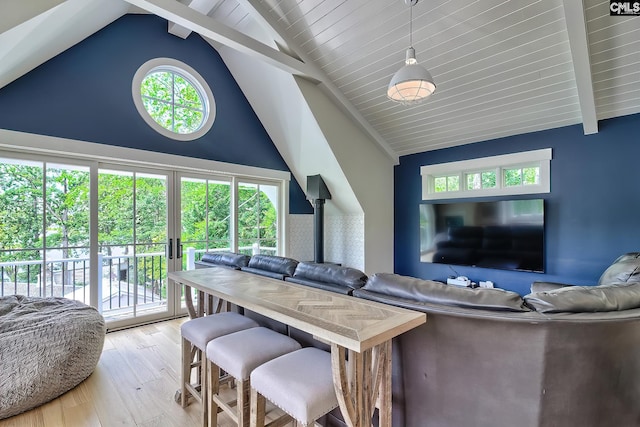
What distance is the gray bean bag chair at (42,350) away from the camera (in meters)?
1.94

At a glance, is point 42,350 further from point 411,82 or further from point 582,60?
point 582,60

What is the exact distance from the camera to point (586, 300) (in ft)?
4.29

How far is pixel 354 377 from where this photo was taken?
124cm

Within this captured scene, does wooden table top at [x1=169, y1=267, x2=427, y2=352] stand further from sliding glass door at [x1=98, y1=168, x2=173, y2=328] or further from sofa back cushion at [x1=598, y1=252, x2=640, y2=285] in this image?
sliding glass door at [x1=98, y1=168, x2=173, y2=328]

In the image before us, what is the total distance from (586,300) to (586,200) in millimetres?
3119

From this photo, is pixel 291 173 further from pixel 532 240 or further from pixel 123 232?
pixel 532 240

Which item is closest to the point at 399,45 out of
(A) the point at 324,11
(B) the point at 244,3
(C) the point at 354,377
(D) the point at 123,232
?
(A) the point at 324,11

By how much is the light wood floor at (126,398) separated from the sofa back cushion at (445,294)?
54.2 inches

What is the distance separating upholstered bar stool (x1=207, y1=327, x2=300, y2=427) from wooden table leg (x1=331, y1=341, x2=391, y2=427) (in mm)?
482

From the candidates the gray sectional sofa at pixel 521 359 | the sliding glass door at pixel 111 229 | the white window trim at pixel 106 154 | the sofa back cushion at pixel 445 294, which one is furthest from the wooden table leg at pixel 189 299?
the white window trim at pixel 106 154

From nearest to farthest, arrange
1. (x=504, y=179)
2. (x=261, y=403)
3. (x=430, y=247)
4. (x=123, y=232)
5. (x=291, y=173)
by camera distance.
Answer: (x=261, y=403)
(x=123, y=232)
(x=504, y=179)
(x=430, y=247)
(x=291, y=173)

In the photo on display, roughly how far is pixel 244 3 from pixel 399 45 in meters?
1.83

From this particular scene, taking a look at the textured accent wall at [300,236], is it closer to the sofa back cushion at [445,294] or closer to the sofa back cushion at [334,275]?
the sofa back cushion at [334,275]

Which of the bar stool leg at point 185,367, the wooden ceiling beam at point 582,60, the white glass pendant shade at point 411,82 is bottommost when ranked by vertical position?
the bar stool leg at point 185,367
